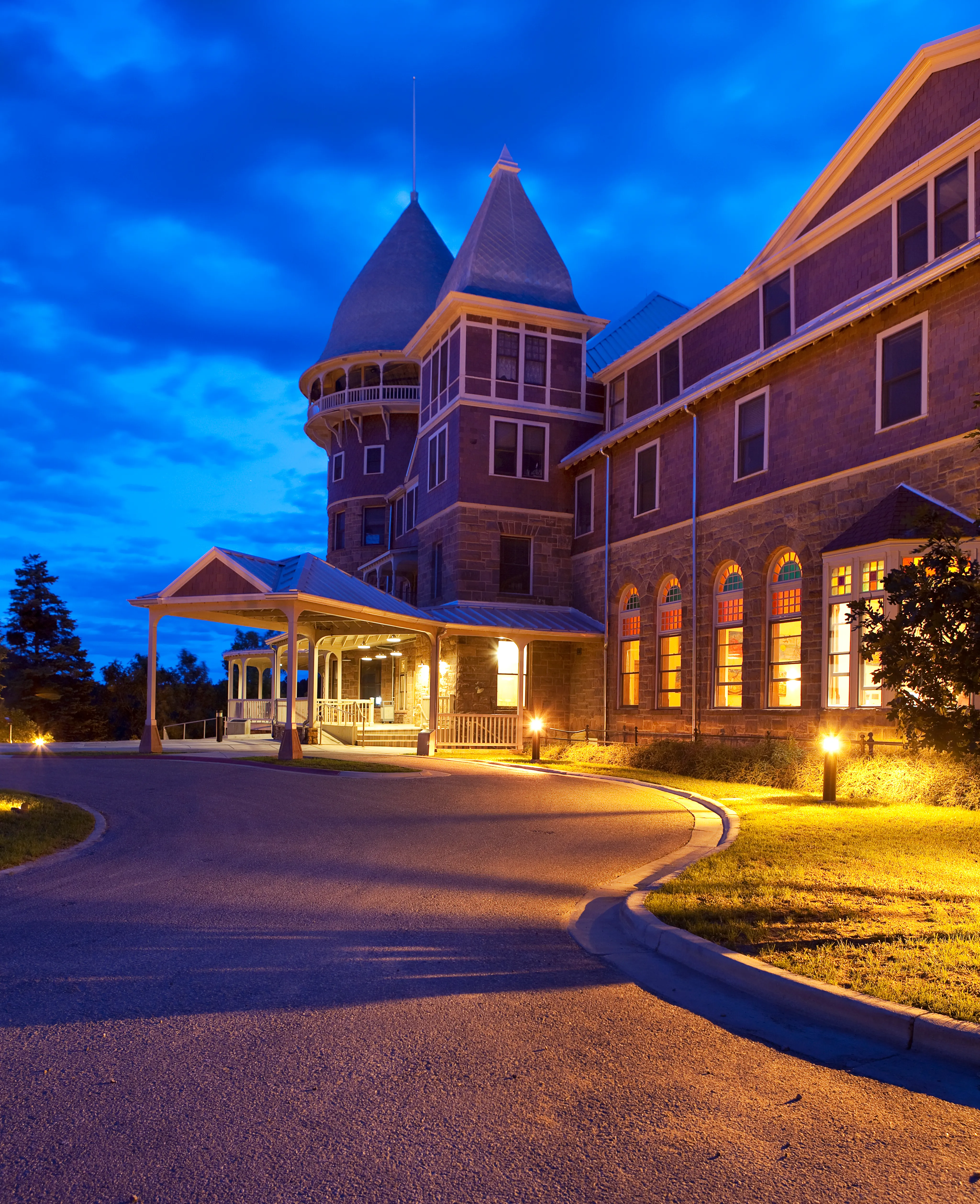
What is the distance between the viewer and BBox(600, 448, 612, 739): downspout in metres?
27.6

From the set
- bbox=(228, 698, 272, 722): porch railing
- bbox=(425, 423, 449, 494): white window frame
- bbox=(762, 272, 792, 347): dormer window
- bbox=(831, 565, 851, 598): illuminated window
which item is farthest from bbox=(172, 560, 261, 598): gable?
bbox=(762, 272, 792, 347): dormer window

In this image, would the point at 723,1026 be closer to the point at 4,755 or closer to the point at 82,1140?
the point at 82,1140

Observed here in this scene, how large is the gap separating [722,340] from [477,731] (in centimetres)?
1251

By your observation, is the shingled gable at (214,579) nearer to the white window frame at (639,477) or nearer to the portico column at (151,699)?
the portico column at (151,699)

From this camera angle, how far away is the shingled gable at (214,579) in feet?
72.8

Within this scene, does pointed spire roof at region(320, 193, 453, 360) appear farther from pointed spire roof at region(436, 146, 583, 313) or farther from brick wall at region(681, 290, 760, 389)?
brick wall at region(681, 290, 760, 389)

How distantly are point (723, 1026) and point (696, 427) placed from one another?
20.8m

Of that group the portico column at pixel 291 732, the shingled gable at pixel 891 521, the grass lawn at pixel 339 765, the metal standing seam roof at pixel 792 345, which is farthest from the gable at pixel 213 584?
the shingled gable at pixel 891 521

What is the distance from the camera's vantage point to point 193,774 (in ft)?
59.0

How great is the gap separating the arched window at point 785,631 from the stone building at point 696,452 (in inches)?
2.6

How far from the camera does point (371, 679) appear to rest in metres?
39.2

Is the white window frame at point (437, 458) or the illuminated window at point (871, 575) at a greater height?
the white window frame at point (437, 458)

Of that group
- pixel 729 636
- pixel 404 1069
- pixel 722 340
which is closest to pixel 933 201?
pixel 722 340

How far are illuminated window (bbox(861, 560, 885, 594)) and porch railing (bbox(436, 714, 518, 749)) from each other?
11064 millimetres
